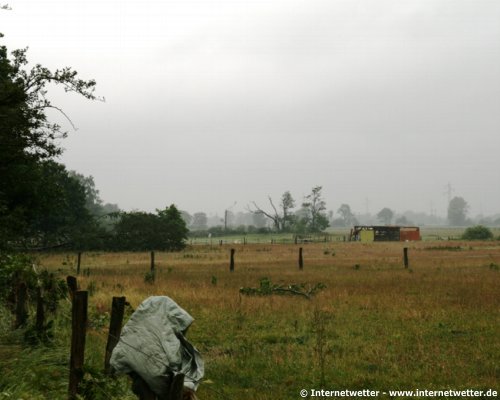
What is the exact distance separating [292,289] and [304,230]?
Result: 98338mm

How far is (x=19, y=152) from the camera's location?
44.2 ft

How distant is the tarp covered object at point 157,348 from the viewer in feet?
16.6

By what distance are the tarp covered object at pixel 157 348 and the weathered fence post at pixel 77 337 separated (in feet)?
1.50

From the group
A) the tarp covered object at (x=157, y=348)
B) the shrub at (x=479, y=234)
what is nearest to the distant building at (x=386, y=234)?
the shrub at (x=479, y=234)

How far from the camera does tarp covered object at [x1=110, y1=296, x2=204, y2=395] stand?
199 inches

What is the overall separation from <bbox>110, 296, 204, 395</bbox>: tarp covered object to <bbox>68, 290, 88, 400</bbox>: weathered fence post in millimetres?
458

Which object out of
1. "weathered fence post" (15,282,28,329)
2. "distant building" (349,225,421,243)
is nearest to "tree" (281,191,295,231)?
"distant building" (349,225,421,243)

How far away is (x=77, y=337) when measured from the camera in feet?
17.8

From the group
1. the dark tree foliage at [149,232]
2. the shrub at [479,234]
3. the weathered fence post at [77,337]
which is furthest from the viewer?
the shrub at [479,234]

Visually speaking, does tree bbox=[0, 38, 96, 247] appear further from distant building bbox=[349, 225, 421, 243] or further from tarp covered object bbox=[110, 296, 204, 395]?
distant building bbox=[349, 225, 421, 243]

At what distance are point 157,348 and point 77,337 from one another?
0.96 m

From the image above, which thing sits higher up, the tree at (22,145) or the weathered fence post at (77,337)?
the tree at (22,145)

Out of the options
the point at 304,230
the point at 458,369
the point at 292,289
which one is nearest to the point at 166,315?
the point at 458,369

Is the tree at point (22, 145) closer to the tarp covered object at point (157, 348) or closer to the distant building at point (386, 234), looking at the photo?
the tarp covered object at point (157, 348)
